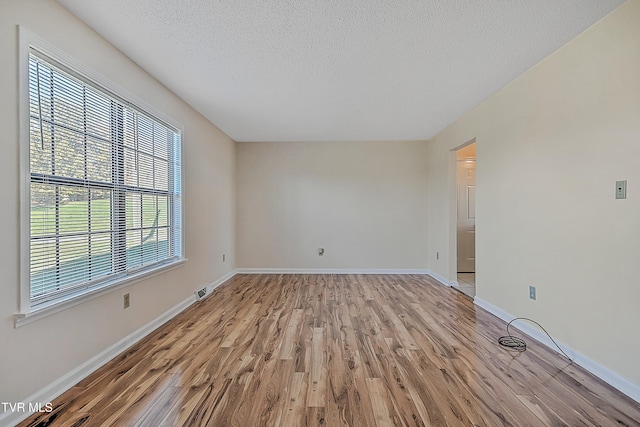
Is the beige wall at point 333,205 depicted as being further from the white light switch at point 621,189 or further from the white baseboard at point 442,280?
the white light switch at point 621,189

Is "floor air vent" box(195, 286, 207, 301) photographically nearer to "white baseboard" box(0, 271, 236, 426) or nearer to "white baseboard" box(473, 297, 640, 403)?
"white baseboard" box(0, 271, 236, 426)

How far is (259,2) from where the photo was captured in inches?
69.9

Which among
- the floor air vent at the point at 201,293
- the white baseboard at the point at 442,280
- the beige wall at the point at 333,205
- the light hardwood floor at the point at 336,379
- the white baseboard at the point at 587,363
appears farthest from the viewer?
the beige wall at the point at 333,205

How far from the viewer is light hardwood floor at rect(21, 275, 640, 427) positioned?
1602 mm

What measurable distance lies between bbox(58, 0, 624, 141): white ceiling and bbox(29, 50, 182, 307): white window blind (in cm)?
55

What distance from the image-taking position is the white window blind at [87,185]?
1700 mm

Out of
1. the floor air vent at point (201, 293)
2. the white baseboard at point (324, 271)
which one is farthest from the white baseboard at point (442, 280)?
the floor air vent at point (201, 293)

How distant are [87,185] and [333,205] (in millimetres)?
3870

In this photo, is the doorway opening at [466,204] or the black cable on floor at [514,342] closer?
the black cable on floor at [514,342]

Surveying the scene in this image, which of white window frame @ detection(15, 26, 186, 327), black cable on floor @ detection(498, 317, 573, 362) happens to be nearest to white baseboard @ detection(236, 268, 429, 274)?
black cable on floor @ detection(498, 317, 573, 362)

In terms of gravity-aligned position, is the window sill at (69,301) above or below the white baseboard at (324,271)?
above

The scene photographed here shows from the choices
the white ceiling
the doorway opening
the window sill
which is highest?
the white ceiling

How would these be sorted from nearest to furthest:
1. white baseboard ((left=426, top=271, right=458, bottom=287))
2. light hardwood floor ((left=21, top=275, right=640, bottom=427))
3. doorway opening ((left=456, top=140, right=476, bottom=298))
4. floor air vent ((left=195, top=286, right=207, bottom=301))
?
light hardwood floor ((left=21, top=275, right=640, bottom=427)), floor air vent ((left=195, top=286, right=207, bottom=301)), white baseboard ((left=426, top=271, right=458, bottom=287)), doorway opening ((left=456, top=140, right=476, bottom=298))

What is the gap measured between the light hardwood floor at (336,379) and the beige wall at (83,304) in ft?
0.71
